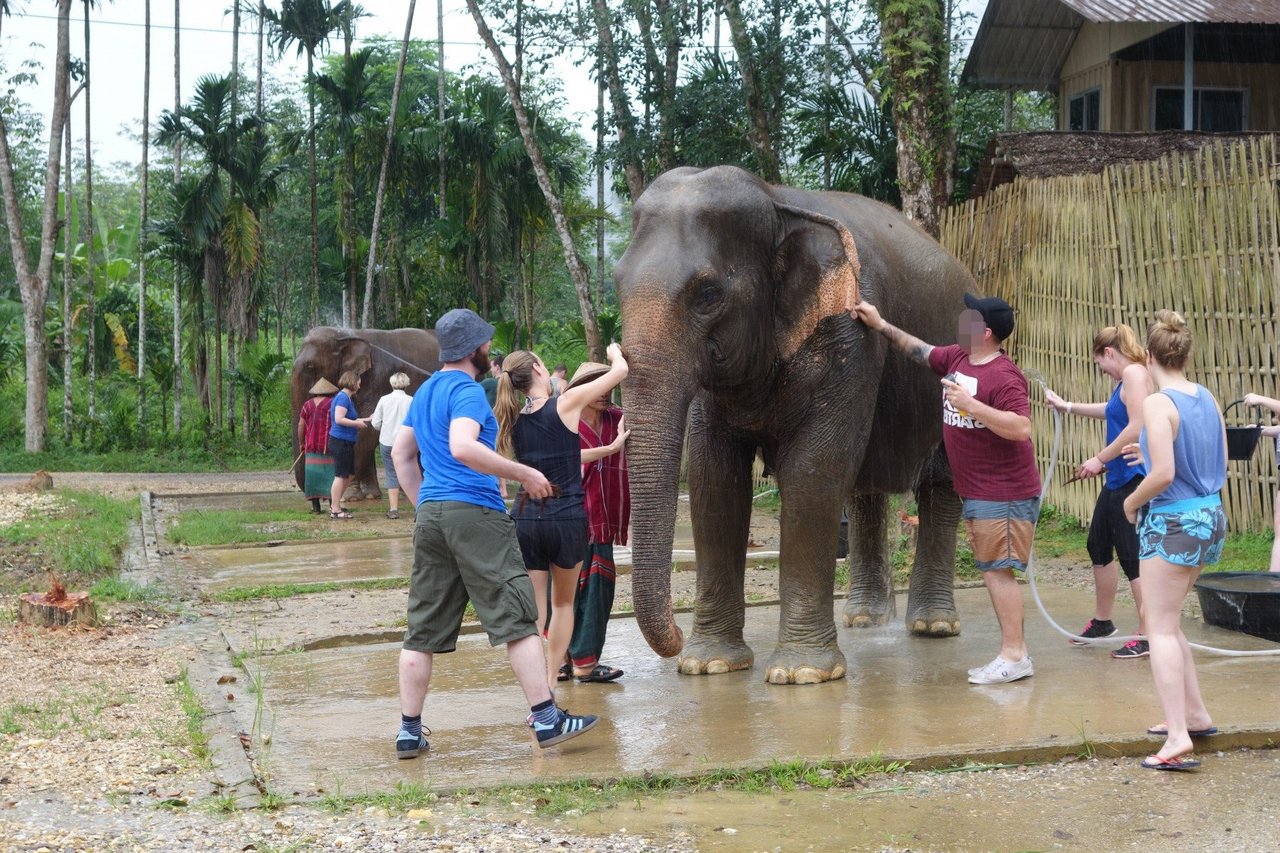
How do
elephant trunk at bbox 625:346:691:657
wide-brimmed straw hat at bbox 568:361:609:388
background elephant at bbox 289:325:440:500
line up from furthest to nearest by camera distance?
background elephant at bbox 289:325:440:500
wide-brimmed straw hat at bbox 568:361:609:388
elephant trunk at bbox 625:346:691:657

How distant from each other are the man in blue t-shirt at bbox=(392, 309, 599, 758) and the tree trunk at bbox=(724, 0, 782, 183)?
13.6 m

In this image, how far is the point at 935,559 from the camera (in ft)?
26.0

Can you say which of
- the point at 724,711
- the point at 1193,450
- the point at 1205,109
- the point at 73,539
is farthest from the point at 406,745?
the point at 1205,109

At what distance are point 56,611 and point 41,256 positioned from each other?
20.4m

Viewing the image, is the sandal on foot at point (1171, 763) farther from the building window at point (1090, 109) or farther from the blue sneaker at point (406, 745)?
the building window at point (1090, 109)

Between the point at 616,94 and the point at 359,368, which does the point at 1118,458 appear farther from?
the point at 616,94

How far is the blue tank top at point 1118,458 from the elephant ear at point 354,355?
1381 cm

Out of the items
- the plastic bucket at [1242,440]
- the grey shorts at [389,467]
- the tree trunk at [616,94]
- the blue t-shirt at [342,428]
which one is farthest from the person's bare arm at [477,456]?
the tree trunk at [616,94]

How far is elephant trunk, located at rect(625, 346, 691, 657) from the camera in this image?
578cm

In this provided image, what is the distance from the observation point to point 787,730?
5.62m

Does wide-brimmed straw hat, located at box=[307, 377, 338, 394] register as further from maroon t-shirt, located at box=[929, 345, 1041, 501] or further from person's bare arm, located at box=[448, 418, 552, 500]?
person's bare arm, located at box=[448, 418, 552, 500]

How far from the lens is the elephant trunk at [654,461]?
5781 mm

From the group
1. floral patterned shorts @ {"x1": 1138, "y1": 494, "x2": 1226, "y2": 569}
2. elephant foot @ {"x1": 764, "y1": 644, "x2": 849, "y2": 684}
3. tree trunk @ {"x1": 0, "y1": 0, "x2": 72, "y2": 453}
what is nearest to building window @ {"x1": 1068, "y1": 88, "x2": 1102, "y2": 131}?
elephant foot @ {"x1": 764, "y1": 644, "x2": 849, "y2": 684}

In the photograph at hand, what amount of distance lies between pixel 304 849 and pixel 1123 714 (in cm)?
334
